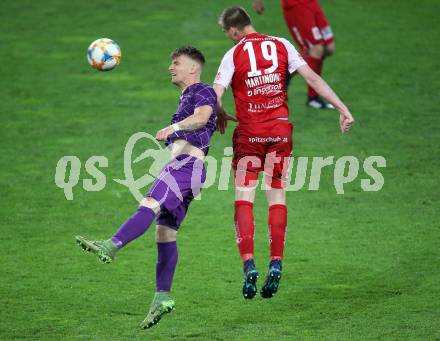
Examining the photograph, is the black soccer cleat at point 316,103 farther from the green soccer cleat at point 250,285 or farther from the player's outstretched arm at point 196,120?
the green soccer cleat at point 250,285

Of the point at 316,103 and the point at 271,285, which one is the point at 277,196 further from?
the point at 316,103

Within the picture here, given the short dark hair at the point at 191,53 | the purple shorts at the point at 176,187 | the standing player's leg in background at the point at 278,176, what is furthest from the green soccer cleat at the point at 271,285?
the short dark hair at the point at 191,53

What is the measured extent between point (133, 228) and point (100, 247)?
41 centimetres

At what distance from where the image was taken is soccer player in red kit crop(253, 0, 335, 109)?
15672 millimetres

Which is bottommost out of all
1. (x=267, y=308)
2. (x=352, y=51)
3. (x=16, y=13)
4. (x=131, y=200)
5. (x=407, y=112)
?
(x=267, y=308)

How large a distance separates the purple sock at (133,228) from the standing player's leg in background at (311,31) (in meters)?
7.88

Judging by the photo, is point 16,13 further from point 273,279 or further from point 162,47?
point 273,279

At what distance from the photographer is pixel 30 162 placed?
46.9 ft

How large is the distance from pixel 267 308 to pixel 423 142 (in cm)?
576

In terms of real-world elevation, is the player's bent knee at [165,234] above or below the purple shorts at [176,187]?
below

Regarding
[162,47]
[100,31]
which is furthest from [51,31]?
[162,47]

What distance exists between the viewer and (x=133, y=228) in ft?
27.0

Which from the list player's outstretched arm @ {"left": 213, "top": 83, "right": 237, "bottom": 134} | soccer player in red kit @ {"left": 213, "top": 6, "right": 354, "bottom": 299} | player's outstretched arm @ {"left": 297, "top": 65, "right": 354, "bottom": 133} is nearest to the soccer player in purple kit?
player's outstretched arm @ {"left": 213, "top": 83, "right": 237, "bottom": 134}

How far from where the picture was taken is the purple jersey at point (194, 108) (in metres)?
8.60
